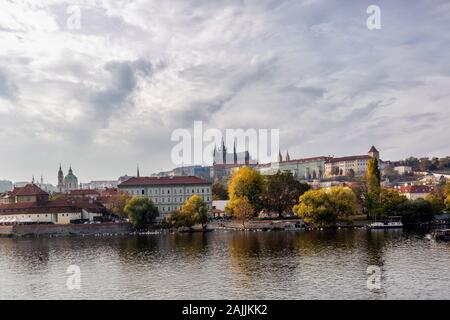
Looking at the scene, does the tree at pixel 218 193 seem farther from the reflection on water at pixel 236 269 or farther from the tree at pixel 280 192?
the reflection on water at pixel 236 269

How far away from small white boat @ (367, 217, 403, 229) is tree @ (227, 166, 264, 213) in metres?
19.2

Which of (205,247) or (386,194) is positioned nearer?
(205,247)

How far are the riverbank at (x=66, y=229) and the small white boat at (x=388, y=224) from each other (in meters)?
38.4

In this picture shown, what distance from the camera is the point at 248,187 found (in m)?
94.1

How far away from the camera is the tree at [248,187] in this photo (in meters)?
93.8

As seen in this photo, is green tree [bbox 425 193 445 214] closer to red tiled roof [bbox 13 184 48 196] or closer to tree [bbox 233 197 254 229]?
tree [bbox 233 197 254 229]

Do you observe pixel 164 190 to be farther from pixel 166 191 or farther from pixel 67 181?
pixel 67 181

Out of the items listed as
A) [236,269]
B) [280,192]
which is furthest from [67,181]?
[236,269]

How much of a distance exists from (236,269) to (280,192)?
5777 cm

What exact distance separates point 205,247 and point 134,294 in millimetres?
25571

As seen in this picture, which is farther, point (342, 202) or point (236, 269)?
point (342, 202)
